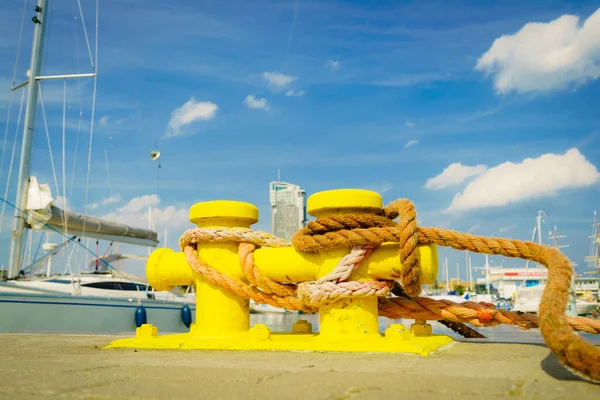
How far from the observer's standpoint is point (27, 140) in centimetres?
1537

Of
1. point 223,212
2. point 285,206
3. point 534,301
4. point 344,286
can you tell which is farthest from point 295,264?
point 285,206

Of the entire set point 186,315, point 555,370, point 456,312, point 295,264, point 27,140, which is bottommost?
point 186,315

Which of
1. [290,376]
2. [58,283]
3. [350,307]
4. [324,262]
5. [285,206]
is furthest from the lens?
[285,206]

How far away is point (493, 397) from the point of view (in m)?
1.74

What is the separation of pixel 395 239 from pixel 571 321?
4.00 feet

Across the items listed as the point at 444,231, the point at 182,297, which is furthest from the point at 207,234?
the point at 182,297

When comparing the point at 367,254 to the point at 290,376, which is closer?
the point at 290,376

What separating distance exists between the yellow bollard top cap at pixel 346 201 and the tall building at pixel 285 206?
98256mm

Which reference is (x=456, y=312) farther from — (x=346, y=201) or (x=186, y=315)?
(x=186, y=315)

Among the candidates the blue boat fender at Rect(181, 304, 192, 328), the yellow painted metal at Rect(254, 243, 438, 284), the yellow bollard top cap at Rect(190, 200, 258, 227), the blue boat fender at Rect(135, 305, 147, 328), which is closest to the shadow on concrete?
the yellow painted metal at Rect(254, 243, 438, 284)

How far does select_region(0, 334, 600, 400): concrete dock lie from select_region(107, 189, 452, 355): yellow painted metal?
299 millimetres

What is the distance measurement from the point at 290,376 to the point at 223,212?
6.71 ft

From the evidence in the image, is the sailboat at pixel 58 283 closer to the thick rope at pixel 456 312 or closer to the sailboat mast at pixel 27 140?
the sailboat mast at pixel 27 140

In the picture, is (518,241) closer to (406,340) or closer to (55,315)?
(406,340)
